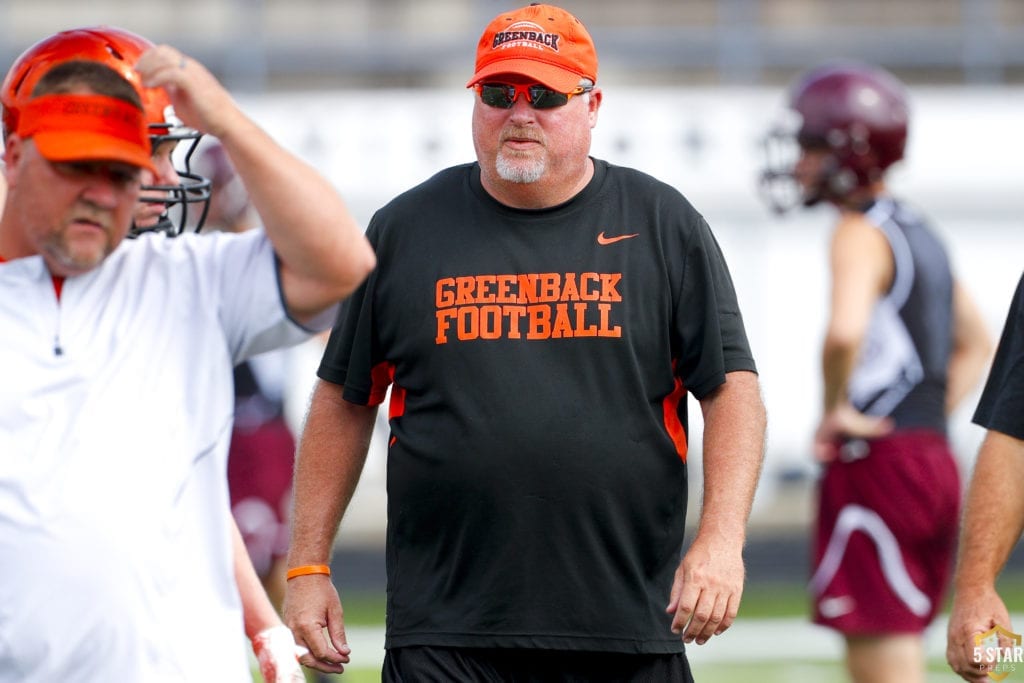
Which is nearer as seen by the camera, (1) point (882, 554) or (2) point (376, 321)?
(2) point (376, 321)

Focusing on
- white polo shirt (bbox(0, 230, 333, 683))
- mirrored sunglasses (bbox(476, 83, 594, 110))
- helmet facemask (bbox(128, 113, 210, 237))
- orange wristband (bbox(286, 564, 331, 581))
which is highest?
mirrored sunglasses (bbox(476, 83, 594, 110))

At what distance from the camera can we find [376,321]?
4.19m

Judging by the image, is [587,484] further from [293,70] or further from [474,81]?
[293,70]

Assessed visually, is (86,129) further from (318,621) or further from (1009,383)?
(1009,383)

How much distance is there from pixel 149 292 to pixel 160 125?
0.42m

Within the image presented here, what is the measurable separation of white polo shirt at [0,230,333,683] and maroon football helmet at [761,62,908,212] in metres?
4.15

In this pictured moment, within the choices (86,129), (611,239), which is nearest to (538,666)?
(611,239)

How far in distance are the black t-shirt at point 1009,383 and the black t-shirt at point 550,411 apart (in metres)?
0.59

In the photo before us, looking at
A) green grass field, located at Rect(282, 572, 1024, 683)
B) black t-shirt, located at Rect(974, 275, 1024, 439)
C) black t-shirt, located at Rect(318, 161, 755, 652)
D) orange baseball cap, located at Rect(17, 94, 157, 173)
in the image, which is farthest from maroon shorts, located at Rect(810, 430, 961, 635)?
orange baseball cap, located at Rect(17, 94, 157, 173)

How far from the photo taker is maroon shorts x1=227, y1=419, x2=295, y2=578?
25.8 feet

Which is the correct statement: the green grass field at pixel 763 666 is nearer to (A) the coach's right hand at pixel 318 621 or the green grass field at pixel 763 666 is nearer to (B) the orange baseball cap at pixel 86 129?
(A) the coach's right hand at pixel 318 621

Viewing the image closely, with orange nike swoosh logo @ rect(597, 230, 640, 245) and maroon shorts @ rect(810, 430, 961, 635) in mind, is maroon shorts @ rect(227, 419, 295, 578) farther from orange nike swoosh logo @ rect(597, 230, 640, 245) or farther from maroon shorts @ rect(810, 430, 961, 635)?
orange nike swoosh logo @ rect(597, 230, 640, 245)

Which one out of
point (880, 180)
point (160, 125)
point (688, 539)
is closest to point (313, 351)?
point (688, 539)

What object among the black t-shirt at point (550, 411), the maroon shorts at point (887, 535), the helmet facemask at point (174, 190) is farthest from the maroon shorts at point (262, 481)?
the helmet facemask at point (174, 190)
